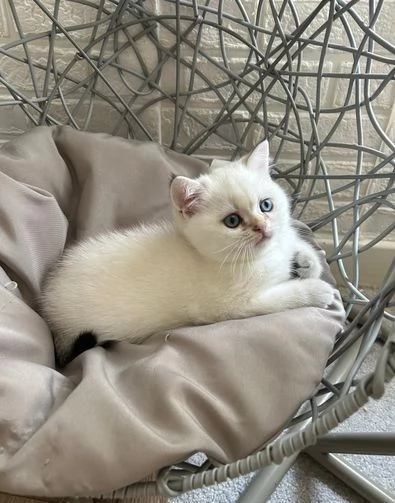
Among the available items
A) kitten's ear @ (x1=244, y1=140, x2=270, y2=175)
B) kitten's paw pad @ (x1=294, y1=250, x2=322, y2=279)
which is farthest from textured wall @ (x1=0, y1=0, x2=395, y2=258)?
kitten's paw pad @ (x1=294, y1=250, x2=322, y2=279)

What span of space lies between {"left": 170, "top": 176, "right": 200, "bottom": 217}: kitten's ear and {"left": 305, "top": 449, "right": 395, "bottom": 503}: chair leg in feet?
1.74

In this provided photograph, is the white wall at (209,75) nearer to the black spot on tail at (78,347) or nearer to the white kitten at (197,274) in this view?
the white kitten at (197,274)

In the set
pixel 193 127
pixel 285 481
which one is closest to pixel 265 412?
pixel 285 481

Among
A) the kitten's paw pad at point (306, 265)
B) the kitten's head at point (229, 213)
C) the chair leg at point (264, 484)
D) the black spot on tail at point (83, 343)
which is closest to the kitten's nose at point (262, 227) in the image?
the kitten's head at point (229, 213)

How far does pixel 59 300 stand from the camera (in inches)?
31.4

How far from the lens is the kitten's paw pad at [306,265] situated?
0.83m

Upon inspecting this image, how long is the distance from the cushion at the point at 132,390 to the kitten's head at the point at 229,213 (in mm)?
130

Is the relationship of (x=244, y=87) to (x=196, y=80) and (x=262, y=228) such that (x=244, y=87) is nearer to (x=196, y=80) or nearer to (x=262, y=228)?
(x=196, y=80)

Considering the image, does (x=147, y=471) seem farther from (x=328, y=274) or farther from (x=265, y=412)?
(x=328, y=274)

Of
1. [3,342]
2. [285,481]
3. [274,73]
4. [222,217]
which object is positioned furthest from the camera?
[285,481]

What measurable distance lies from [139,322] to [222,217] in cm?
20

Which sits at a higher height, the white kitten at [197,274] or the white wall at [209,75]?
the white wall at [209,75]

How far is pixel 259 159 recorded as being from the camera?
0.83m

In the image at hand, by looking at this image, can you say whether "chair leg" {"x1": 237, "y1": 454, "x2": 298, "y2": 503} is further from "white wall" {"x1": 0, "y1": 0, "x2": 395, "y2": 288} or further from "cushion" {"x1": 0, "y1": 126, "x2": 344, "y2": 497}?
"white wall" {"x1": 0, "y1": 0, "x2": 395, "y2": 288}
